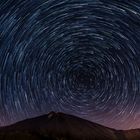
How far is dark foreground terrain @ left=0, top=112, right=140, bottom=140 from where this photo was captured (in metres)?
16.2

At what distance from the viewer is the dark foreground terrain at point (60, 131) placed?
1617 centimetres

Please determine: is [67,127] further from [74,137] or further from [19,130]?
[19,130]

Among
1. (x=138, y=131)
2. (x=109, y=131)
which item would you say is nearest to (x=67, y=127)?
(x=109, y=131)

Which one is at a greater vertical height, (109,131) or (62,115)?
(62,115)

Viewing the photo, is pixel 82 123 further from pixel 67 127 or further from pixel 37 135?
pixel 37 135

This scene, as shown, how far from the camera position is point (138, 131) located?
17.2 m

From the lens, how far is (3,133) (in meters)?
16.5

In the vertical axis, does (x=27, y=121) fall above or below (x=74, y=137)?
above

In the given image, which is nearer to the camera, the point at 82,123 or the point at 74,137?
the point at 74,137

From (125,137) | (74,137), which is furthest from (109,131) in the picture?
(74,137)

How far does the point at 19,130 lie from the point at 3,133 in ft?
2.01

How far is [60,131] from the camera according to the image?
1642cm

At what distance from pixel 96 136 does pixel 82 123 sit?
1144 mm

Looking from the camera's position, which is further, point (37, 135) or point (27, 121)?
point (27, 121)
